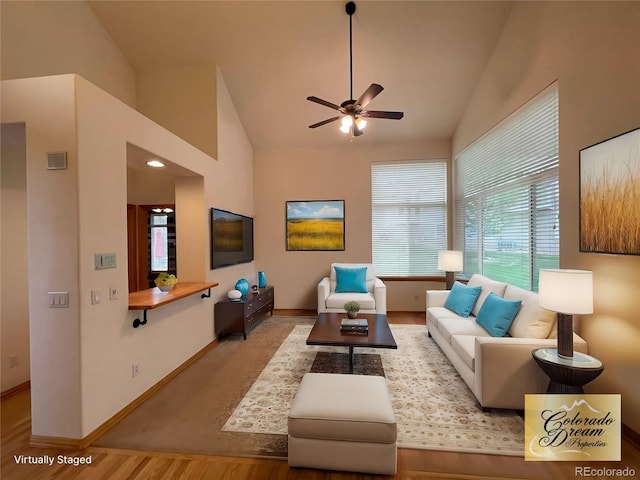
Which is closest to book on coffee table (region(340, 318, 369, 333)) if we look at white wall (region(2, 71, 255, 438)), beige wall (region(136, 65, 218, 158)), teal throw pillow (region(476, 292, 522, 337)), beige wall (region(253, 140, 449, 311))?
teal throw pillow (region(476, 292, 522, 337))

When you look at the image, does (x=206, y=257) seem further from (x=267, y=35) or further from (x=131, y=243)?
(x=267, y=35)

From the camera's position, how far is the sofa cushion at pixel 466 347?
255cm

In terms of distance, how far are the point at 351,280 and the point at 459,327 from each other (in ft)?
6.73

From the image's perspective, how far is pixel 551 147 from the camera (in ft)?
9.43

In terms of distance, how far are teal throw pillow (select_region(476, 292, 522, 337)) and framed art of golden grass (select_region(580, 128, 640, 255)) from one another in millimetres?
783

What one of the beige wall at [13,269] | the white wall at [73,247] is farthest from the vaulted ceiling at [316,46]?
the beige wall at [13,269]

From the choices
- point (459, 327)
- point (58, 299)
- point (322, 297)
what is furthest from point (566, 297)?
point (58, 299)

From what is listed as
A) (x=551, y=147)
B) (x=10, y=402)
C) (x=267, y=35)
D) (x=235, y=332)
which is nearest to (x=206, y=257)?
(x=235, y=332)

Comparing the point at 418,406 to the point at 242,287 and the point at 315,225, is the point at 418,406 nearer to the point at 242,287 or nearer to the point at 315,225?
the point at 242,287

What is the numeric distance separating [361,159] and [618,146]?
3.90 meters

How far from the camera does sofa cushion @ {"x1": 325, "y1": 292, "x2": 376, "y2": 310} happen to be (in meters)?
4.46

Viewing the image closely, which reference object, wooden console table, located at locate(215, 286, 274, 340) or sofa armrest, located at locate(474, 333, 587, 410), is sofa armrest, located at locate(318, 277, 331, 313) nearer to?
wooden console table, located at locate(215, 286, 274, 340)

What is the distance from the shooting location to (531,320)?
2.55 meters

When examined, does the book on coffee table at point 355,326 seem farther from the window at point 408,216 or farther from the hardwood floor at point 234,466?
the window at point 408,216
